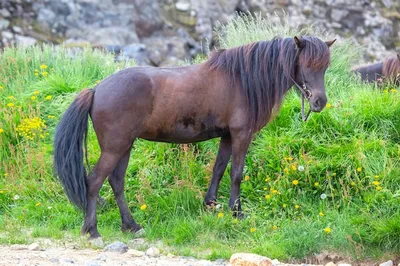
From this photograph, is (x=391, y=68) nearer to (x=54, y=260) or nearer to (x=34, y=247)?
(x=34, y=247)

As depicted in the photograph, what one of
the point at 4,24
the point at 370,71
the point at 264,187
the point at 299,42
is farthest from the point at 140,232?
the point at 4,24

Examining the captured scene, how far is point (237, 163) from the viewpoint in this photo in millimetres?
8375

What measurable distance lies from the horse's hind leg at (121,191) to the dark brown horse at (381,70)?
4962 mm

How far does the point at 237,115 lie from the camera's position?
829 cm

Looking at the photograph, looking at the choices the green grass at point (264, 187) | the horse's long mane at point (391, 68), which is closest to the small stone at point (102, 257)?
the green grass at point (264, 187)

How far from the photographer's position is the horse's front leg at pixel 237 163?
8297 mm

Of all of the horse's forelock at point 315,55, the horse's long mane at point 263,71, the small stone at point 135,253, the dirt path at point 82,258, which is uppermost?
the horse's forelock at point 315,55

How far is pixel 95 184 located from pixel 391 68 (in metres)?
6.08

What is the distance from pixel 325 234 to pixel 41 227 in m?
2.88

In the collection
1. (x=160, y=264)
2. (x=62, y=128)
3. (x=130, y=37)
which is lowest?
(x=130, y=37)

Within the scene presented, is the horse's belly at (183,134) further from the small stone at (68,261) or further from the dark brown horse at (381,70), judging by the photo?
the dark brown horse at (381,70)

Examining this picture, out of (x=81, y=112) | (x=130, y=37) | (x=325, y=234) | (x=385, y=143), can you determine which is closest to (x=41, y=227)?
(x=81, y=112)

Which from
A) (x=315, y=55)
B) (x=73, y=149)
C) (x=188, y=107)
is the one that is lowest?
(x=73, y=149)

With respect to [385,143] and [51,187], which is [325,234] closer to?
[385,143]
